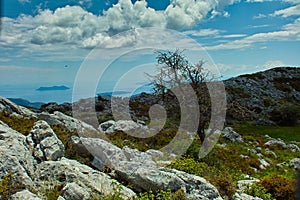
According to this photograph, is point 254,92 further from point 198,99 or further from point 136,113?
point 198,99

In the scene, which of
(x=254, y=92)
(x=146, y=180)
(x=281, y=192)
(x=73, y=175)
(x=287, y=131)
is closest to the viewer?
(x=73, y=175)

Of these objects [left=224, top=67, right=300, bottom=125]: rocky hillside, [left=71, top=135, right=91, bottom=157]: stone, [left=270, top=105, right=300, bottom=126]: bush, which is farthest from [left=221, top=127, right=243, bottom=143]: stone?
[left=270, top=105, right=300, bottom=126]: bush

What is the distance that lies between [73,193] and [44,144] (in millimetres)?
3611

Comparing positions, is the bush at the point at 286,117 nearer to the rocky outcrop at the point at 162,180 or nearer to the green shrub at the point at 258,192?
the green shrub at the point at 258,192

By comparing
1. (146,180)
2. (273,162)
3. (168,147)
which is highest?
(146,180)

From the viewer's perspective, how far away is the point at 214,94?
907 inches

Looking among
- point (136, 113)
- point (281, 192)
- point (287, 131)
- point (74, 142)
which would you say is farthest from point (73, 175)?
point (136, 113)

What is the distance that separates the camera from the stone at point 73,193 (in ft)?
27.8

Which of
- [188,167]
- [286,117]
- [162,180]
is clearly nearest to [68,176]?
[162,180]

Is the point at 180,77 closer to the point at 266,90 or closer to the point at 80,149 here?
the point at 80,149

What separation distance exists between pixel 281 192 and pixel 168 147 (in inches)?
372

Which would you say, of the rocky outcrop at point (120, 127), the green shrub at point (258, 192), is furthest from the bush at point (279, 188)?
the rocky outcrop at point (120, 127)

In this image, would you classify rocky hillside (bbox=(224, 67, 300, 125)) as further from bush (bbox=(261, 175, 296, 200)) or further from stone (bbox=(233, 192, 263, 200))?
stone (bbox=(233, 192, 263, 200))

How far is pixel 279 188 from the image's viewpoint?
12.9m
